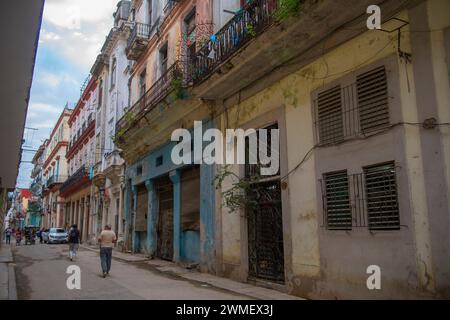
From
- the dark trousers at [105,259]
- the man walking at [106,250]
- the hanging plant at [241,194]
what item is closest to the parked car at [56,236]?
the man walking at [106,250]

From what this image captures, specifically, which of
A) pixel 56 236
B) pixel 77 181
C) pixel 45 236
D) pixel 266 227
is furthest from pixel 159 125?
pixel 45 236

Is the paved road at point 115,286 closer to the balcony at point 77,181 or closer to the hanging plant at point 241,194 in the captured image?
the hanging plant at point 241,194

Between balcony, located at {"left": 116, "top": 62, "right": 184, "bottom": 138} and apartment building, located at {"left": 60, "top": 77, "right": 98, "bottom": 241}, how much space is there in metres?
12.3

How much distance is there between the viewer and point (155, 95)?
54.2ft

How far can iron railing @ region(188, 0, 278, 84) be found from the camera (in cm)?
918

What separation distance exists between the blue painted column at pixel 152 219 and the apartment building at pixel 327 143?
12.0ft

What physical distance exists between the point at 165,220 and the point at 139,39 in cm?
846

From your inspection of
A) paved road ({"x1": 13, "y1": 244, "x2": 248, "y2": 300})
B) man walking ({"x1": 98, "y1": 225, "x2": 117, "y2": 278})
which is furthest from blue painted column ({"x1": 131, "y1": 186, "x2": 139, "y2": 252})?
man walking ({"x1": 98, "y1": 225, "x2": 117, "y2": 278})

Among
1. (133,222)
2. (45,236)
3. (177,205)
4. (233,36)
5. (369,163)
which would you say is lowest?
(45,236)

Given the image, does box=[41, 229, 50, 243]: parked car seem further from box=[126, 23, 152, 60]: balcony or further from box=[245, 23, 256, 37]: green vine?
box=[245, 23, 256, 37]: green vine

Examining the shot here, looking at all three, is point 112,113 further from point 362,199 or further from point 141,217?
point 362,199

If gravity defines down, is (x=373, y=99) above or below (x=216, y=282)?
above

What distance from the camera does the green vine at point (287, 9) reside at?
762cm

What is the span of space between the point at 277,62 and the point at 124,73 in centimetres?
1619
